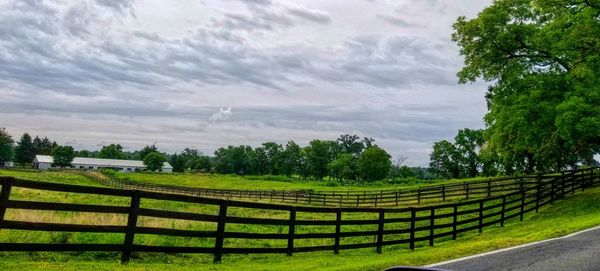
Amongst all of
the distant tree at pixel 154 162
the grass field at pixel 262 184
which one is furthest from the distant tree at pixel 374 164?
the distant tree at pixel 154 162

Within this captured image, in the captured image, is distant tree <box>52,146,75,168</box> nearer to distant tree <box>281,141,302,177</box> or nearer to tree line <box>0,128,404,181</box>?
tree line <box>0,128,404,181</box>

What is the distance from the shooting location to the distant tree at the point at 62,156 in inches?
6171

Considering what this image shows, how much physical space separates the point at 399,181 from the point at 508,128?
209 feet

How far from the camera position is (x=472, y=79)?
2931 cm

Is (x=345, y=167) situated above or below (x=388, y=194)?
above

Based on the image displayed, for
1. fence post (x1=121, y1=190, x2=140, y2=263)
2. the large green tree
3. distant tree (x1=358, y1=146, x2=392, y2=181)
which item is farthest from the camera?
distant tree (x1=358, y1=146, x2=392, y2=181)

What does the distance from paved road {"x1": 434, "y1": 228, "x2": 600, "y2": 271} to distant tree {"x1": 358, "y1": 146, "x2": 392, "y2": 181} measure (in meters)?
119

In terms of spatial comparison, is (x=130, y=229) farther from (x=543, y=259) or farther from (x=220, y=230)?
(x=543, y=259)

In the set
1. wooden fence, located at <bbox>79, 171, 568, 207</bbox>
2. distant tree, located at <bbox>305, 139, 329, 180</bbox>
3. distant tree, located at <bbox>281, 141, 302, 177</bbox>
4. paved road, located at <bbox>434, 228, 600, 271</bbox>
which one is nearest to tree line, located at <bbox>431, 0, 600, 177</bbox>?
wooden fence, located at <bbox>79, 171, 568, 207</bbox>

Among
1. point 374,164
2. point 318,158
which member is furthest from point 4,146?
Answer: point 374,164

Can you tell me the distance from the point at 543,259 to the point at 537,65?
21.1 m

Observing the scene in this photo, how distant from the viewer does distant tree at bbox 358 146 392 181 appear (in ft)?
429

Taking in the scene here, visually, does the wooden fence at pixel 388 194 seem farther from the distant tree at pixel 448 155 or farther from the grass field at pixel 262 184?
the distant tree at pixel 448 155

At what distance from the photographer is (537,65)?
92.8 feet
